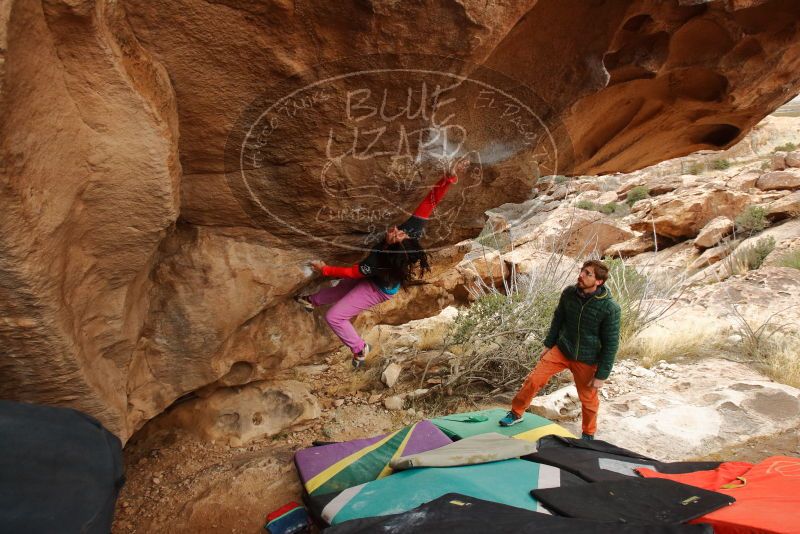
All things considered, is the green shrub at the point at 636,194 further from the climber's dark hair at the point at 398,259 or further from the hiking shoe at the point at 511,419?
the climber's dark hair at the point at 398,259

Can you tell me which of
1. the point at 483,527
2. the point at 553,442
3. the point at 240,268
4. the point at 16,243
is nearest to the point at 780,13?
the point at 553,442

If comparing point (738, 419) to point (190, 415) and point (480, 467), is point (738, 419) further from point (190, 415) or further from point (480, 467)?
point (190, 415)

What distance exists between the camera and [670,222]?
10.9 m

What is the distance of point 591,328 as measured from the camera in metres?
3.10

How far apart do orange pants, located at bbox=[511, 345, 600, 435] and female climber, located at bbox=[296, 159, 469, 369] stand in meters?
1.16

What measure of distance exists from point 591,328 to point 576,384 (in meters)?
0.50

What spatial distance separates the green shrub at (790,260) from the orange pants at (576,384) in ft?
21.3

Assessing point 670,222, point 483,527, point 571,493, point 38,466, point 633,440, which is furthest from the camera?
point 670,222

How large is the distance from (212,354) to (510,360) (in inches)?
119

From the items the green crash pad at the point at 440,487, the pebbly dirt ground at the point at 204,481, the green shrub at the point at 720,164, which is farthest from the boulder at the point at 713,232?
the green crash pad at the point at 440,487

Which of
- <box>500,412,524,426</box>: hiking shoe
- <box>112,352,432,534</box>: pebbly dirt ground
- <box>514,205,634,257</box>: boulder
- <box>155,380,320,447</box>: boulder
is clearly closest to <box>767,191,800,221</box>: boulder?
<box>514,205,634,257</box>: boulder

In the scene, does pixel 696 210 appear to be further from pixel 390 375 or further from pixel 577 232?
pixel 390 375

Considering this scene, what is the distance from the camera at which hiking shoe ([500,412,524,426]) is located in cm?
330

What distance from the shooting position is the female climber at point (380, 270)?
303 centimetres
